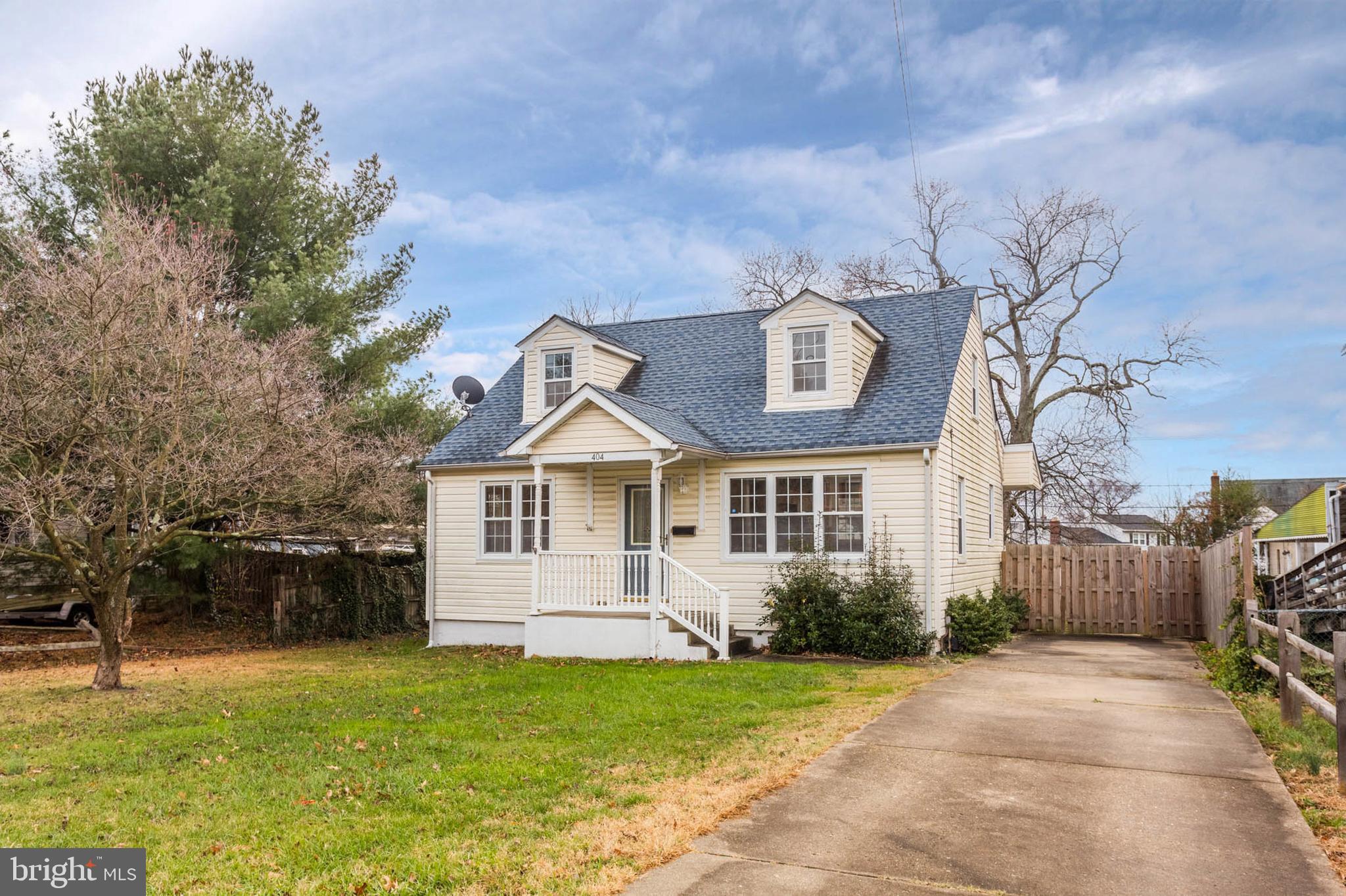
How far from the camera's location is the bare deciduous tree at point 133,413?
11664 millimetres

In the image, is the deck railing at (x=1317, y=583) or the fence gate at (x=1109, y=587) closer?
the deck railing at (x=1317, y=583)

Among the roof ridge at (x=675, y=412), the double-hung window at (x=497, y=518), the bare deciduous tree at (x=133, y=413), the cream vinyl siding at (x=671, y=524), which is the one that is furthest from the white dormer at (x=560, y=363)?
the bare deciduous tree at (x=133, y=413)

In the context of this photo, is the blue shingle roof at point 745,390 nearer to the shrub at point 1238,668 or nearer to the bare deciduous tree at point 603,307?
the shrub at point 1238,668

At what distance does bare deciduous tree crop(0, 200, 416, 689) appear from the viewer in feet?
38.3

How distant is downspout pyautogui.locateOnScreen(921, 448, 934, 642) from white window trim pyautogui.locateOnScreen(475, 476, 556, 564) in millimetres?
6492

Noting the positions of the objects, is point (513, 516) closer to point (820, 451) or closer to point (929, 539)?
point (820, 451)

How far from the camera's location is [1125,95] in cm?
1462

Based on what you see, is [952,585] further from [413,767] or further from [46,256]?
[46,256]

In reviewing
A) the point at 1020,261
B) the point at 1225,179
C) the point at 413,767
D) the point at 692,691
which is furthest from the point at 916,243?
the point at 413,767

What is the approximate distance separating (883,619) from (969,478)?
4812 millimetres

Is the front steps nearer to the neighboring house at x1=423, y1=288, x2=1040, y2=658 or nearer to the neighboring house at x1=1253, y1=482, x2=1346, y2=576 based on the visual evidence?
the neighboring house at x1=423, y1=288, x2=1040, y2=658

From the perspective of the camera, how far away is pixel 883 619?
1434cm

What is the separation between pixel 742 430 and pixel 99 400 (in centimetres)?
936

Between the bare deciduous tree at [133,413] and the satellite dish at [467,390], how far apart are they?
25.1ft
